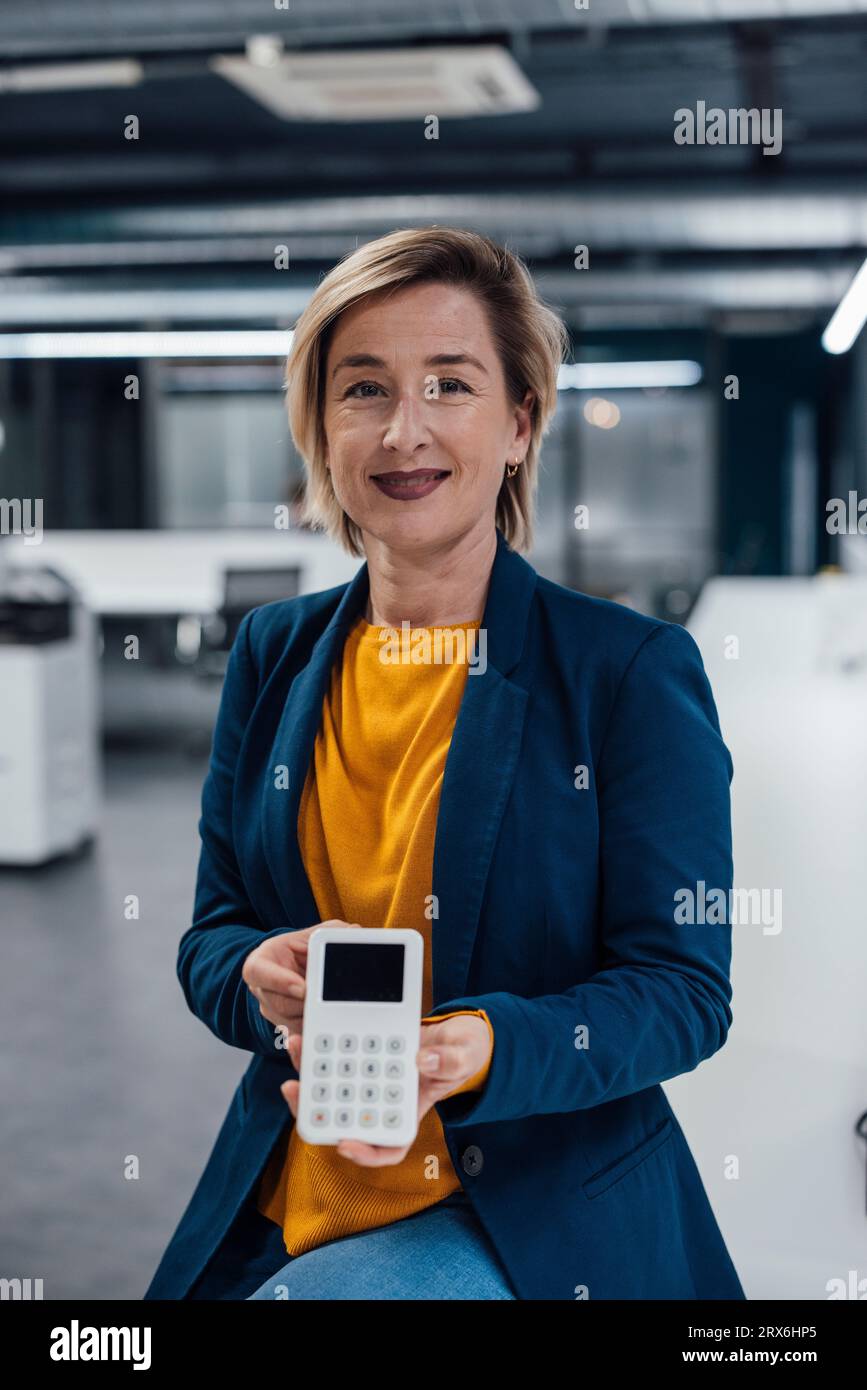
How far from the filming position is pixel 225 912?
4.56ft

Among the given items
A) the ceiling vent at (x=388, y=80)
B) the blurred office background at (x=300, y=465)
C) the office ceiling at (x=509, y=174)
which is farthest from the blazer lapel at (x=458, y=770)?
the office ceiling at (x=509, y=174)

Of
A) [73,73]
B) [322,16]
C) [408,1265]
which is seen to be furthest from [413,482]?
[73,73]

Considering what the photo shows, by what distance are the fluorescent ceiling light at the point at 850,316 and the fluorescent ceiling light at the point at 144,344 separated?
28.8ft

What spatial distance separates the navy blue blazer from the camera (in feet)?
3.82

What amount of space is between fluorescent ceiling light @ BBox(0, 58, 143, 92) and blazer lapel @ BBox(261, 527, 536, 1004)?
446cm

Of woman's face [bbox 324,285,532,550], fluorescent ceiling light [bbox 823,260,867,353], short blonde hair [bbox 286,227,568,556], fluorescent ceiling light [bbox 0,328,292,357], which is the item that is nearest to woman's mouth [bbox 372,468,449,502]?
woman's face [bbox 324,285,532,550]

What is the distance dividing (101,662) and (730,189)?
5.17 m

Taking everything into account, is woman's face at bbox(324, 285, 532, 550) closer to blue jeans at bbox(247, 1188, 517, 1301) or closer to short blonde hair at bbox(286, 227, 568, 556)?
short blonde hair at bbox(286, 227, 568, 556)

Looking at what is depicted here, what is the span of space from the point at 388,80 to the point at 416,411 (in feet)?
12.8

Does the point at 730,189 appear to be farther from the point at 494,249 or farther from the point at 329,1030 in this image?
the point at 329,1030

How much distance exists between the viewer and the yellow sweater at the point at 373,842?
123 centimetres

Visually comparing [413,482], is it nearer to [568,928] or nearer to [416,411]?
[416,411]

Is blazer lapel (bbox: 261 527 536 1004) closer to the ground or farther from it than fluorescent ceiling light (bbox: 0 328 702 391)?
closer to the ground
